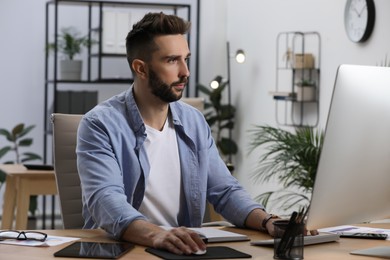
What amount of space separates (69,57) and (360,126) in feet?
17.0

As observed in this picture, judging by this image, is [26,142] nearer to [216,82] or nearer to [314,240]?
[216,82]

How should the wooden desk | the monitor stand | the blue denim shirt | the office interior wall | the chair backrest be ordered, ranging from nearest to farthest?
1. the monitor stand
2. the blue denim shirt
3. the chair backrest
4. the wooden desk
5. the office interior wall

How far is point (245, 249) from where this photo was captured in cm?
207

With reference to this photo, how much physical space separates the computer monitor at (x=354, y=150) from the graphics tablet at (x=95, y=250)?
Answer: 444 millimetres

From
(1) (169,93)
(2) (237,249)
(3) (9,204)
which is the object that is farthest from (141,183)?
(3) (9,204)

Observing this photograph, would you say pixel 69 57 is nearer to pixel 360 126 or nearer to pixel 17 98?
pixel 17 98

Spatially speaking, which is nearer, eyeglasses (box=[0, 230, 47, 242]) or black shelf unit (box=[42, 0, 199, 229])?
eyeglasses (box=[0, 230, 47, 242])

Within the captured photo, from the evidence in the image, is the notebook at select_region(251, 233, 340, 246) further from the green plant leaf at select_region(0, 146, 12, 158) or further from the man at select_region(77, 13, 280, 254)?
the green plant leaf at select_region(0, 146, 12, 158)

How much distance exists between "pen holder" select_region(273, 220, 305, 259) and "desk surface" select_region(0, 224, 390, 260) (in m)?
0.04

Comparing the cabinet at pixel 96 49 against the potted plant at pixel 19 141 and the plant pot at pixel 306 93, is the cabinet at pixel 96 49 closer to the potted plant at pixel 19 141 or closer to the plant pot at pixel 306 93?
the potted plant at pixel 19 141

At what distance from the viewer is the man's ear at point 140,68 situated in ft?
8.32

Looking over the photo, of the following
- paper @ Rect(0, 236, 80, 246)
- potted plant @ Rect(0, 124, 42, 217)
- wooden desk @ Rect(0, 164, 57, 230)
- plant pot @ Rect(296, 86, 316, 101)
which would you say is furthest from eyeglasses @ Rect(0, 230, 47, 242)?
potted plant @ Rect(0, 124, 42, 217)

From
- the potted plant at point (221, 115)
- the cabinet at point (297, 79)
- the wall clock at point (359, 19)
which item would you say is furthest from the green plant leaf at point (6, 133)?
the wall clock at point (359, 19)

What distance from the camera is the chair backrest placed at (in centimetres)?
283
